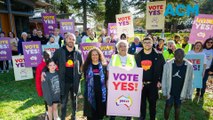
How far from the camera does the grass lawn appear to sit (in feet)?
18.7

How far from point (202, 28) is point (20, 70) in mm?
7497

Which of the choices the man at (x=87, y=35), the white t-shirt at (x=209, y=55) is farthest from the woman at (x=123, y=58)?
the man at (x=87, y=35)

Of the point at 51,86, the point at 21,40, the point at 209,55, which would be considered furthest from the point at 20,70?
the point at 209,55

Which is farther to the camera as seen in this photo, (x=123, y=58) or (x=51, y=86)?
(x=51, y=86)

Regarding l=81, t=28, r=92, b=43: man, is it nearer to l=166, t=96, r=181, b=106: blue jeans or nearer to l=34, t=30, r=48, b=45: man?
l=34, t=30, r=48, b=45: man

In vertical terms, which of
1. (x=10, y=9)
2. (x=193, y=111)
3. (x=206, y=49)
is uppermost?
(x=10, y=9)

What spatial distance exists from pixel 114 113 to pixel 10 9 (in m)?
14.5

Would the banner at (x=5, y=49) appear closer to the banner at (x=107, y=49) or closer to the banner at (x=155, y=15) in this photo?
the banner at (x=107, y=49)

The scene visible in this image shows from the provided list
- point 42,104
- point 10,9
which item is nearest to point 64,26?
point 42,104

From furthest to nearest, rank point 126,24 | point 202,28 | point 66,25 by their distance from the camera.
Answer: point 66,25 < point 126,24 < point 202,28

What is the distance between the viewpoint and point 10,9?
1571 cm

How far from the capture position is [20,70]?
348 inches

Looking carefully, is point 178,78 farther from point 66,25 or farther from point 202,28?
point 66,25

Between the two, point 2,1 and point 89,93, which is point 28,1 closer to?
point 2,1
